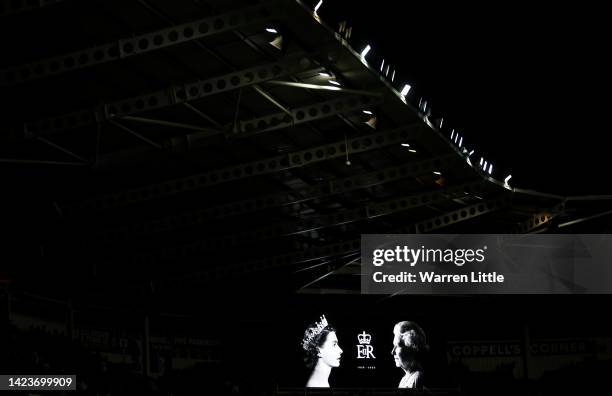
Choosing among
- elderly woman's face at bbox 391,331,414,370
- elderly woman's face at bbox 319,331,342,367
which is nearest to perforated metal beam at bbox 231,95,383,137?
elderly woman's face at bbox 319,331,342,367

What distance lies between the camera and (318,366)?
3061 centimetres

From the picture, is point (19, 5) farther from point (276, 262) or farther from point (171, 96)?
point (276, 262)

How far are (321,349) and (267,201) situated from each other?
727 centimetres

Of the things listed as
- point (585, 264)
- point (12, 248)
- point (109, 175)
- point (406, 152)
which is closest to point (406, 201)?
point (406, 152)

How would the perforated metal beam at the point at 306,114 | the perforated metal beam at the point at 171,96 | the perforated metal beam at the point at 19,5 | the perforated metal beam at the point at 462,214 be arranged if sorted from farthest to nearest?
the perforated metal beam at the point at 462,214 → the perforated metal beam at the point at 306,114 → the perforated metal beam at the point at 171,96 → the perforated metal beam at the point at 19,5

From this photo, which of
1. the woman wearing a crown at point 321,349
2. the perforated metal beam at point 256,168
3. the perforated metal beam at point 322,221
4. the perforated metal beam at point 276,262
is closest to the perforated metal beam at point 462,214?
the perforated metal beam at point 322,221

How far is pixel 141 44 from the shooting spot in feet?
51.9

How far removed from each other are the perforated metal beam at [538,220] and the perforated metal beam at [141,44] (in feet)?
46.3

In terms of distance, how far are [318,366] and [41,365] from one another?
10989mm

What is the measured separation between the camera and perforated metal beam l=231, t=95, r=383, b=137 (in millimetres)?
19078

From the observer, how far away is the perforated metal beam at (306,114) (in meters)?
19.1

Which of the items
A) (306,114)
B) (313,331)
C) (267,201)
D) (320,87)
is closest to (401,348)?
(313,331)

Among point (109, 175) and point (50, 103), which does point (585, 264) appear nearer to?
point (109, 175)

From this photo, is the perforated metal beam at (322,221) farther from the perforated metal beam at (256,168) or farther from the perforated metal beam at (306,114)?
the perforated metal beam at (306,114)
